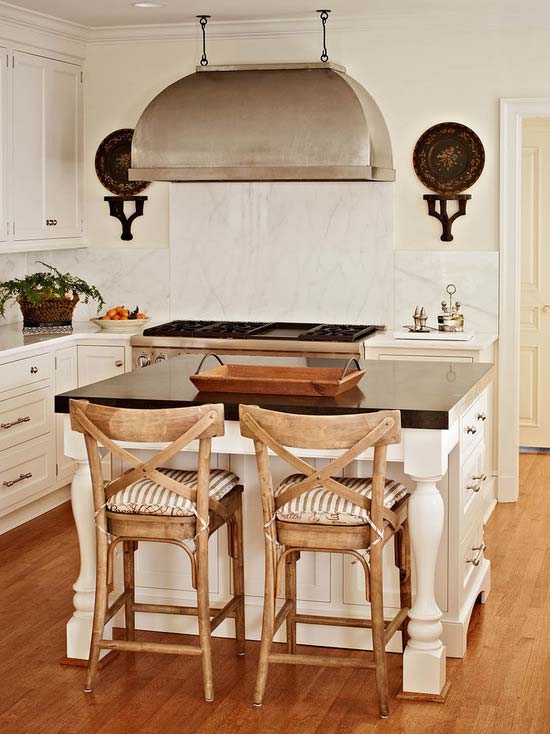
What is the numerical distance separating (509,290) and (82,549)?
10.5 ft

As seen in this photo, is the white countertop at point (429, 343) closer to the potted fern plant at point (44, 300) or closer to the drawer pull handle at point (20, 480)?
the potted fern plant at point (44, 300)

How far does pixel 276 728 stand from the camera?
3.34 meters

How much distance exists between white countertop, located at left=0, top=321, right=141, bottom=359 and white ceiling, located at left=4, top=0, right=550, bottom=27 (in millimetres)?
1733

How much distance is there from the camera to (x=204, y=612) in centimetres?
351

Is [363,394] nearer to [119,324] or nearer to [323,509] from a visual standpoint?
[323,509]

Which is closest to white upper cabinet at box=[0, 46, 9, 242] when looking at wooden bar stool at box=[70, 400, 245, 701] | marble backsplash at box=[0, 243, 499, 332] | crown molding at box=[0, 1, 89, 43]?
crown molding at box=[0, 1, 89, 43]

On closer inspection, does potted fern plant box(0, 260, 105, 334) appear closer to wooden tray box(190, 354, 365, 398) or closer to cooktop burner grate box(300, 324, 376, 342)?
cooktop burner grate box(300, 324, 376, 342)

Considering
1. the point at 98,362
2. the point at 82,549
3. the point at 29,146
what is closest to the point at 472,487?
the point at 82,549

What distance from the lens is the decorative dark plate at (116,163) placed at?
6621 mm

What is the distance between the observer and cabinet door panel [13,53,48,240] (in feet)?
19.5

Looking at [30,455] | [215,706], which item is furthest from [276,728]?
[30,455]

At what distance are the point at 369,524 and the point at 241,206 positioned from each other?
3.42 metres

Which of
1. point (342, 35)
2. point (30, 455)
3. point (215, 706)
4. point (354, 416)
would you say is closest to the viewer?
point (354, 416)

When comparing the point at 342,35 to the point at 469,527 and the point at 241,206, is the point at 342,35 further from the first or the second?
the point at 469,527
